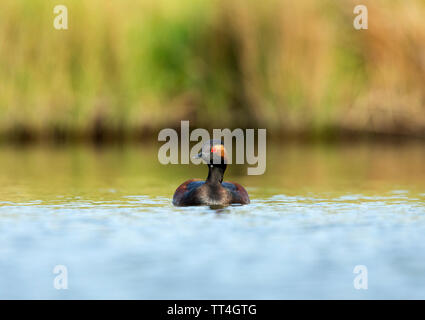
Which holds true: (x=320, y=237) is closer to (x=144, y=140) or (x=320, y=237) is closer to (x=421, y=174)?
(x=421, y=174)

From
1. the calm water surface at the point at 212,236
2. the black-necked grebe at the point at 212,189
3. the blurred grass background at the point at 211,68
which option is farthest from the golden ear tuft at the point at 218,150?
the blurred grass background at the point at 211,68

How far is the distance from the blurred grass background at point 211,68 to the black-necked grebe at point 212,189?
8346 mm

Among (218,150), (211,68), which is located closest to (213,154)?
(218,150)

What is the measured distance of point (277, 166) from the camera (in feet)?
48.1

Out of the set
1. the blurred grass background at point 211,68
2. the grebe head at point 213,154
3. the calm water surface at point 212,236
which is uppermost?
the blurred grass background at point 211,68

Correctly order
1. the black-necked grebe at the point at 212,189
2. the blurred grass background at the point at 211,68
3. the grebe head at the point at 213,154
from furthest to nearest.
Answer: the blurred grass background at the point at 211,68, the grebe head at the point at 213,154, the black-necked grebe at the point at 212,189

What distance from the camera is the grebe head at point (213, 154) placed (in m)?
10.0

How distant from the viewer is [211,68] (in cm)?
1884

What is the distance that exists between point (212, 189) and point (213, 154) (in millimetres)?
464

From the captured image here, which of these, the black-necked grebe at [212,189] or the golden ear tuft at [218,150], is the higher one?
the golden ear tuft at [218,150]

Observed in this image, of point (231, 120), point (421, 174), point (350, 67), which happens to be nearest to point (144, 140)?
point (231, 120)

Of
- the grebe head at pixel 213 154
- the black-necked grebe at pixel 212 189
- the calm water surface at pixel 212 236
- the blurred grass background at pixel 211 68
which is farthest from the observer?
the blurred grass background at pixel 211 68

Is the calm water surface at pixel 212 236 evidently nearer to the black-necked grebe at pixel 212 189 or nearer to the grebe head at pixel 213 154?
the black-necked grebe at pixel 212 189
